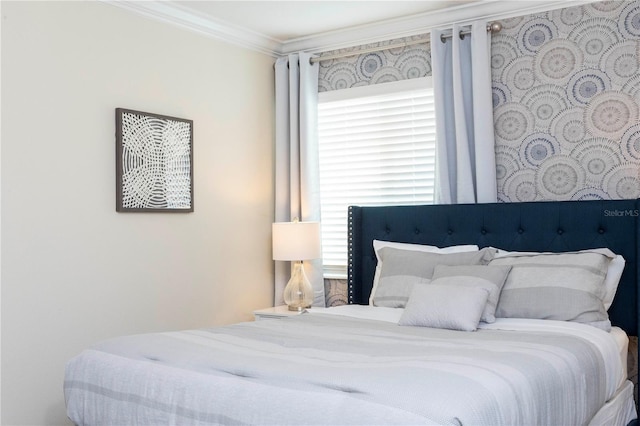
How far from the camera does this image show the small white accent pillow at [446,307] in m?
3.21

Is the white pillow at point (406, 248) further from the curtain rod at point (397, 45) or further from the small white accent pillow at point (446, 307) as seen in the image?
the curtain rod at point (397, 45)

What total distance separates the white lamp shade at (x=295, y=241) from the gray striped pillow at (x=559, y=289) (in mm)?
1433

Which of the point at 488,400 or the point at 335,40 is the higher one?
the point at 335,40

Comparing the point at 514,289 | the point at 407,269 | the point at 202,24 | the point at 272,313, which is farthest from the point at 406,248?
the point at 202,24

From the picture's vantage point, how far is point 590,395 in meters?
2.74

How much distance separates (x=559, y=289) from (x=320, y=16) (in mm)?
2277

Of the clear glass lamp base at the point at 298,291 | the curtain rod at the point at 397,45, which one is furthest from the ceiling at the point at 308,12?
the clear glass lamp base at the point at 298,291

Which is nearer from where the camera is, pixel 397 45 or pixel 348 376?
pixel 348 376

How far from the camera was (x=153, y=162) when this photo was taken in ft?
13.3

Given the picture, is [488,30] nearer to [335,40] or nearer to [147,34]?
[335,40]

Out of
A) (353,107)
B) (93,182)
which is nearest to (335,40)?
(353,107)

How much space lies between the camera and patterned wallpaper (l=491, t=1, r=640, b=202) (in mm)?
3783

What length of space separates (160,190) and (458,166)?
1.81m

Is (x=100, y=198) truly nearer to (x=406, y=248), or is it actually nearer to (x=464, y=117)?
(x=406, y=248)
